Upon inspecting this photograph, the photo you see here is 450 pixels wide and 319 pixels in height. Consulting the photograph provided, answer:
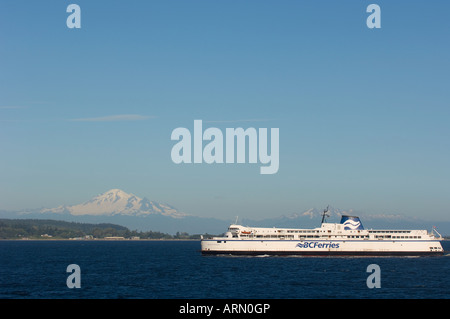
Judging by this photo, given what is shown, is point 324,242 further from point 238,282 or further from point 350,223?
point 238,282

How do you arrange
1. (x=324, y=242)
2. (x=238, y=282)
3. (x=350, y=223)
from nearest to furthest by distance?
(x=238, y=282)
(x=324, y=242)
(x=350, y=223)

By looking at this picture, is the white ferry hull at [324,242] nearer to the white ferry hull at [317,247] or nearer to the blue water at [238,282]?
the white ferry hull at [317,247]

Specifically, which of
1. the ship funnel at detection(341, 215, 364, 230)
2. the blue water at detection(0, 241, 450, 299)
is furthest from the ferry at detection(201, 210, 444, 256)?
the blue water at detection(0, 241, 450, 299)

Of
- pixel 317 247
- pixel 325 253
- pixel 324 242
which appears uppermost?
pixel 324 242

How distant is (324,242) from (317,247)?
1897mm

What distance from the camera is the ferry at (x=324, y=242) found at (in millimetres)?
113938

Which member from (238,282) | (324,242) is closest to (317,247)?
(324,242)

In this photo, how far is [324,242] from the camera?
4510 inches

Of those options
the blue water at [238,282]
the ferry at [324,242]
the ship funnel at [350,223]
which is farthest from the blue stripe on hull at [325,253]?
the blue water at [238,282]

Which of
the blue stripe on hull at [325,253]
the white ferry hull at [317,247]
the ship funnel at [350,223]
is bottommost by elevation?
the blue stripe on hull at [325,253]
